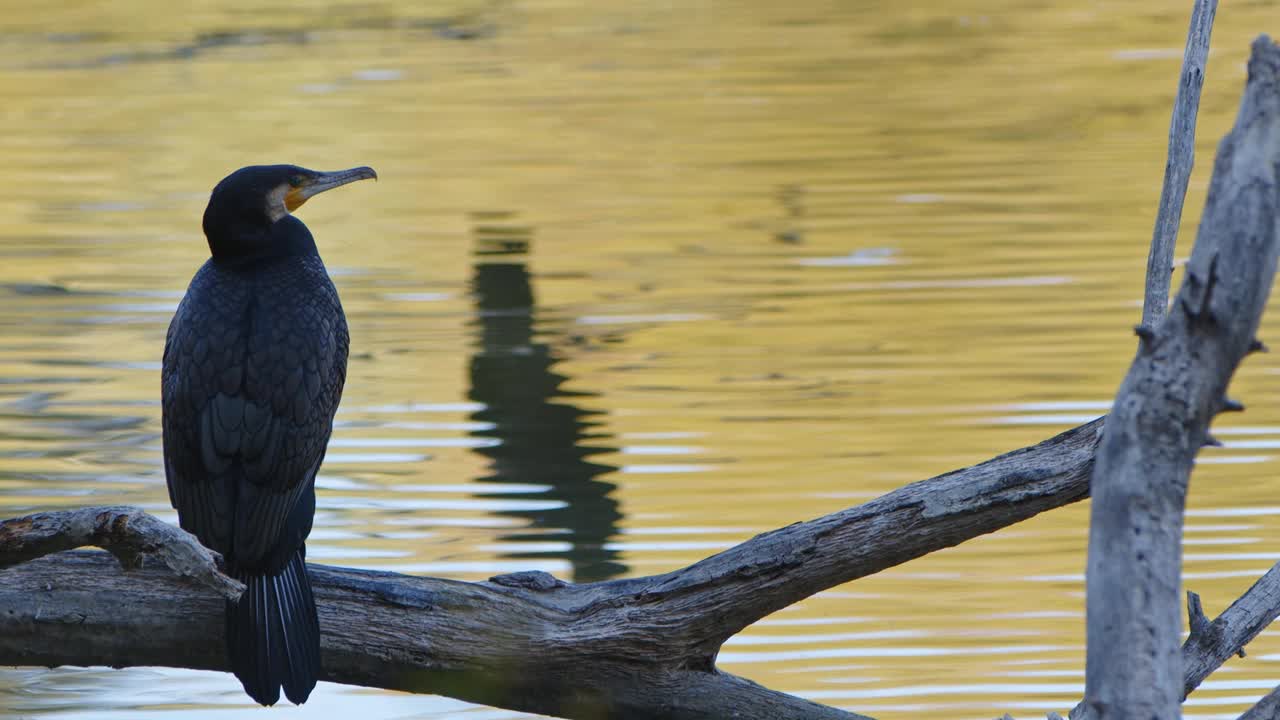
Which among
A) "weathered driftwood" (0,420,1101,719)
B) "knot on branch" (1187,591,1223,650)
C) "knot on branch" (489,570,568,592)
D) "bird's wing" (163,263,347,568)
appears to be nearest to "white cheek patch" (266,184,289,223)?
"bird's wing" (163,263,347,568)

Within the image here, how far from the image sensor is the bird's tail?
2494mm

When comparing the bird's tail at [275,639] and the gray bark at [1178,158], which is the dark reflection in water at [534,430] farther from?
the gray bark at [1178,158]

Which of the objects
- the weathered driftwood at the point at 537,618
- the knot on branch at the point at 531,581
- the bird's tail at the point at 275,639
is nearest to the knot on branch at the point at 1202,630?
the weathered driftwood at the point at 537,618

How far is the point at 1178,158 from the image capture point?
245 cm

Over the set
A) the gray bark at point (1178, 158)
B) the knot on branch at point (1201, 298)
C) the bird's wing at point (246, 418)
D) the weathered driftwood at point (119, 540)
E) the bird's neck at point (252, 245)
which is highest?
the gray bark at point (1178, 158)

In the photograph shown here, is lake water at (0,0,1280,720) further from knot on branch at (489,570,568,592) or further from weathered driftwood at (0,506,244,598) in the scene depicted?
weathered driftwood at (0,506,244,598)

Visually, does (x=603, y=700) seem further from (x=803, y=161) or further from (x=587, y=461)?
(x=803, y=161)

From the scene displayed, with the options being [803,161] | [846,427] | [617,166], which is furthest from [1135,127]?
[846,427]

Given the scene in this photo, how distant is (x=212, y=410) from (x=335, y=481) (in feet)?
8.24

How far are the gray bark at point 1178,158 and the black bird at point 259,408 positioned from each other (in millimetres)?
1186

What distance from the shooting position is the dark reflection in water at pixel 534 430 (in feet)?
15.4

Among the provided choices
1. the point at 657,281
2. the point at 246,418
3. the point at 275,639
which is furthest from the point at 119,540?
the point at 657,281

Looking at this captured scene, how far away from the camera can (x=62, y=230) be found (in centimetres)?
801

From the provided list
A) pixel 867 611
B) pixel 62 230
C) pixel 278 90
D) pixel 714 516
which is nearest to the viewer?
pixel 867 611
